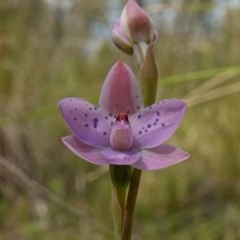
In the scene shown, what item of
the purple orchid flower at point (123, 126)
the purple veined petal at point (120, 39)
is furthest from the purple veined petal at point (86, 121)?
the purple veined petal at point (120, 39)

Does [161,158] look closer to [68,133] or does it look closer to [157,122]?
[157,122]

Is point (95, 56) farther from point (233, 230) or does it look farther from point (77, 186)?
point (233, 230)

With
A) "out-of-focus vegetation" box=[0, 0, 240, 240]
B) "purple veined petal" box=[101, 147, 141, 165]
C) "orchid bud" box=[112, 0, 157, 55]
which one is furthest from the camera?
"out-of-focus vegetation" box=[0, 0, 240, 240]

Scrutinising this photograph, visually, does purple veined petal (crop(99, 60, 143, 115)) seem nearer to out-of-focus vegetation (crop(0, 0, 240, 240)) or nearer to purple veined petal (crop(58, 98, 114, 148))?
purple veined petal (crop(58, 98, 114, 148))

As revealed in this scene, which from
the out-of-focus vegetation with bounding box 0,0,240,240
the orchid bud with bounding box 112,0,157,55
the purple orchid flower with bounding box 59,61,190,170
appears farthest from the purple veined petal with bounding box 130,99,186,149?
the out-of-focus vegetation with bounding box 0,0,240,240

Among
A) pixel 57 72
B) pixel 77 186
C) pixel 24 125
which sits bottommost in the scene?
pixel 77 186

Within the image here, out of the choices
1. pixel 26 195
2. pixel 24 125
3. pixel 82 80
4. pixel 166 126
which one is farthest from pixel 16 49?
pixel 166 126

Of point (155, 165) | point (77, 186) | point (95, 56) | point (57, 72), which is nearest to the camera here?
point (155, 165)

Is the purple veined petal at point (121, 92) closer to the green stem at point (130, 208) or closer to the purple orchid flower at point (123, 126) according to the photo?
the purple orchid flower at point (123, 126)
